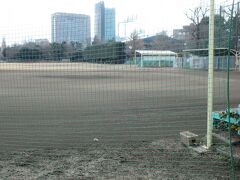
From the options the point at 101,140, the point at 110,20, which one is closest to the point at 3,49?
the point at 110,20

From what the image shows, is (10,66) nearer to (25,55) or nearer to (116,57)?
(25,55)

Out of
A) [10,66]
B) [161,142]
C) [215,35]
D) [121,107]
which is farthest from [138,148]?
[121,107]

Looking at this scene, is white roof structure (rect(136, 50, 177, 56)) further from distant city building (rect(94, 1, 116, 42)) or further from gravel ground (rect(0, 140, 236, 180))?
gravel ground (rect(0, 140, 236, 180))

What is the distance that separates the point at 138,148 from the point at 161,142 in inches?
20.3

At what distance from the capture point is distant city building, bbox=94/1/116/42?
5531 millimetres

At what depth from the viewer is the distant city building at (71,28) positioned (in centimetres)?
548

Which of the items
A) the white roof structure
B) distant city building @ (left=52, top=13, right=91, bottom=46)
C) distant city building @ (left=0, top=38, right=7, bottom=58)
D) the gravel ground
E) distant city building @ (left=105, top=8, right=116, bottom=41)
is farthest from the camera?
distant city building @ (left=0, top=38, right=7, bottom=58)

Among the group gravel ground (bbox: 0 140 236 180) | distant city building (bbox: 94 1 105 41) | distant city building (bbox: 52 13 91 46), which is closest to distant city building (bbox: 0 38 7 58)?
distant city building (bbox: 52 13 91 46)

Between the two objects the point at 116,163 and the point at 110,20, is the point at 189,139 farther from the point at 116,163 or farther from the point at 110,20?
the point at 110,20

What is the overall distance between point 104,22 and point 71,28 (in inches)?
28.0

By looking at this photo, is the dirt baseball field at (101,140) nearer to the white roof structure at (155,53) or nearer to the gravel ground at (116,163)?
the gravel ground at (116,163)

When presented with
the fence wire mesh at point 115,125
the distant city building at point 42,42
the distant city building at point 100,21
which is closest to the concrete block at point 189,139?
the fence wire mesh at point 115,125

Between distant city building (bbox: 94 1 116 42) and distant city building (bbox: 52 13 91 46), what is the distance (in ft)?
0.66

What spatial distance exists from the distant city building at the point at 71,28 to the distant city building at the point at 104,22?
201 millimetres
